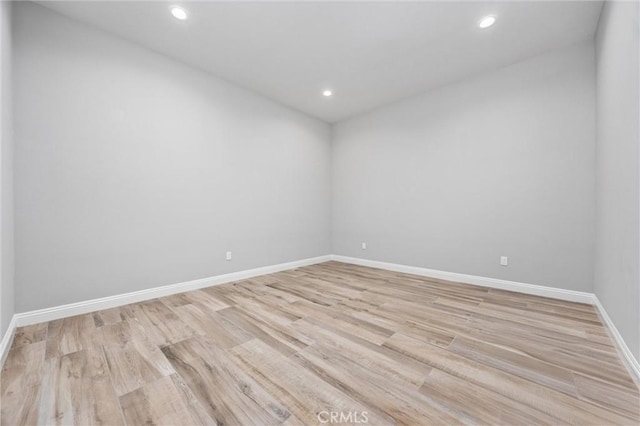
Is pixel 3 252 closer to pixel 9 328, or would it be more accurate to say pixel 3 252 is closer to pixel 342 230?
pixel 9 328

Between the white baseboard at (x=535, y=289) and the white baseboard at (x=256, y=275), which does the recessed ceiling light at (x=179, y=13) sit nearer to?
the white baseboard at (x=256, y=275)

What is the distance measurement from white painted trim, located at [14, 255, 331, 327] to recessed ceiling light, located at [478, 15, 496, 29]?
150 inches

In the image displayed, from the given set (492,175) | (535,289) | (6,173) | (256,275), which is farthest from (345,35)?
(535,289)

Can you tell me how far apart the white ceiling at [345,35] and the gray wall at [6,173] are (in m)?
0.64

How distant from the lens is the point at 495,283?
3.03 m

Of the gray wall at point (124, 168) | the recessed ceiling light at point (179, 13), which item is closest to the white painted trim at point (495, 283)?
the gray wall at point (124, 168)

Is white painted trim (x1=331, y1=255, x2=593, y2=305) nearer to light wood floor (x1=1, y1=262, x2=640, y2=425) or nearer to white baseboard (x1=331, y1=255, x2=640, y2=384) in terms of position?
white baseboard (x1=331, y1=255, x2=640, y2=384)

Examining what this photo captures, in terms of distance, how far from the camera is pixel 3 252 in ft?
5.46

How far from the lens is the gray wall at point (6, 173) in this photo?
1.64 metres

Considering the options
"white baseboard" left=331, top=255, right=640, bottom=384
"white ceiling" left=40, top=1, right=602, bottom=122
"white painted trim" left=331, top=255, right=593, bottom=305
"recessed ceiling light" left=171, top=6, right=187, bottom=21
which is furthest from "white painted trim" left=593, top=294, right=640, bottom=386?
"recessed ceiling light" left=171, top=6, right=187, bottom=21

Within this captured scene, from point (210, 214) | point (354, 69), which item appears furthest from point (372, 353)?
point (354, 69)

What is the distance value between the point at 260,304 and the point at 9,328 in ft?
5.90

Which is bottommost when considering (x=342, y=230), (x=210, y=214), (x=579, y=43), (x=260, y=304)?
(x=260, y=304)

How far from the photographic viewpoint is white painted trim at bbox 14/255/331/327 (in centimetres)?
A: 206
